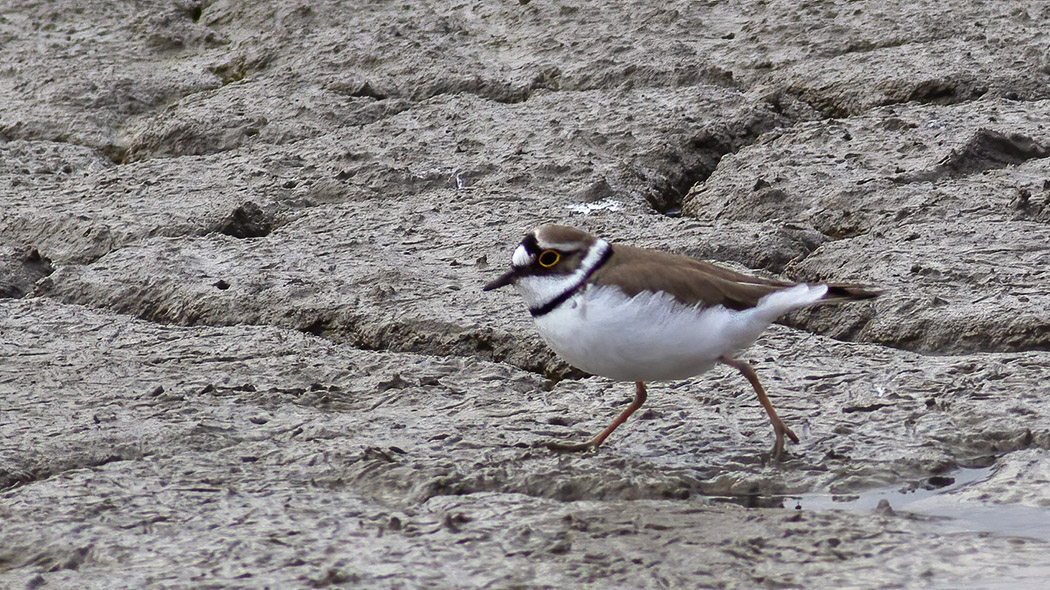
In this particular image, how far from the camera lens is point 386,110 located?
5.84m

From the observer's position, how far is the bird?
9.98 feet

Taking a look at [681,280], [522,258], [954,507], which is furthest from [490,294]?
[954,507]

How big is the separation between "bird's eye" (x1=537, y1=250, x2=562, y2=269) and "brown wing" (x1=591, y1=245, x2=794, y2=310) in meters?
0.10

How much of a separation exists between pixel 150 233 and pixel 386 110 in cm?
131

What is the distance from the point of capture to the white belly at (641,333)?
3031 mm

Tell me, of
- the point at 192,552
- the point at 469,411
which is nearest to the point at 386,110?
the point at 469,411

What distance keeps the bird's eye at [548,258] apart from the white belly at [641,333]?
11cm

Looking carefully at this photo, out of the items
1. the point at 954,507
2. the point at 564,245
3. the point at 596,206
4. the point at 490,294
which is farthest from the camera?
the point at 596,206

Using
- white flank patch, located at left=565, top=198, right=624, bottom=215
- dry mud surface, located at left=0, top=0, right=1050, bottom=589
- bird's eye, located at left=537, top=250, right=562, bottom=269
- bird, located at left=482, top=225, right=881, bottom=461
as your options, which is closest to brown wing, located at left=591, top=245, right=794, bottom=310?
bird, located at left=482, top=225, right=881, bottom=461

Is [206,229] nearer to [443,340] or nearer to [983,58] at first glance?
[443,340]

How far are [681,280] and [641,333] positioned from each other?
0.17m

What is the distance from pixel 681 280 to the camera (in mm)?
3104

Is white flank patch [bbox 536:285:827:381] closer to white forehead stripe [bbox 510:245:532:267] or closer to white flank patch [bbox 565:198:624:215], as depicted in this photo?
white forehead stripe [bbox 510:245:532:267]

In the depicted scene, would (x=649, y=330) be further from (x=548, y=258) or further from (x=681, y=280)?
(x=548, y=258)
